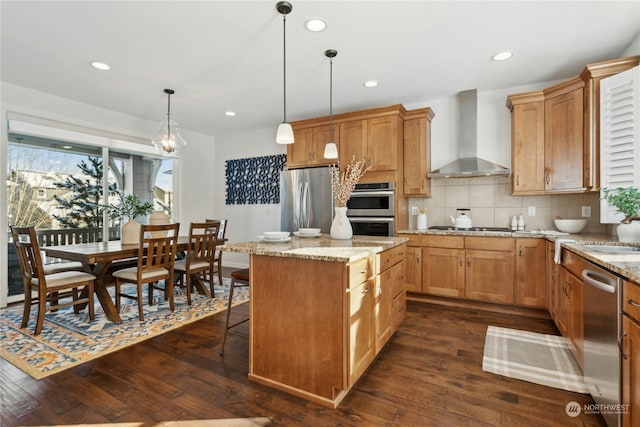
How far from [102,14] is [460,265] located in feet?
13.1

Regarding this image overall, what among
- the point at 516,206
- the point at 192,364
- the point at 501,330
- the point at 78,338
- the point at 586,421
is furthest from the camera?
the point at 516,206

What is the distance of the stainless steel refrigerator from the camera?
430cm

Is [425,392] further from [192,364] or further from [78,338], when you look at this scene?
[78,338]

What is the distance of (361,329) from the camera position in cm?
189

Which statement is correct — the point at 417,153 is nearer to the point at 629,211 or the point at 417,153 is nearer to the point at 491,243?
the point at 491,243

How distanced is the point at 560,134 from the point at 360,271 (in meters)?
2.80

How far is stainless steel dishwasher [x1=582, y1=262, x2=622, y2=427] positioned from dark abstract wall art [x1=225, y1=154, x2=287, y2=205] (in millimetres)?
4325

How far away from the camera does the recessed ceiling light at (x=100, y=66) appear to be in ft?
10.0

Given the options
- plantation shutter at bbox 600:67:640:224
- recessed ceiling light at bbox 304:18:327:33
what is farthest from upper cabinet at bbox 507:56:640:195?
recessed ceiling light at bbox 304:18:327:33

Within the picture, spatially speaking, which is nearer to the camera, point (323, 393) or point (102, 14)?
point (323, 393)

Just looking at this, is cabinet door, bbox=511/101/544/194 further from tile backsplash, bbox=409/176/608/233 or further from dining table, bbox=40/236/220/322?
dining table, bbox=40/236/220/322

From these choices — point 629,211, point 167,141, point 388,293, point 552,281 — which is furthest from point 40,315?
point 629,211

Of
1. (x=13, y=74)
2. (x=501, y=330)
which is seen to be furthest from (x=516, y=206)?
(x=13, y=74)

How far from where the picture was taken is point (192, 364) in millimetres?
2227
